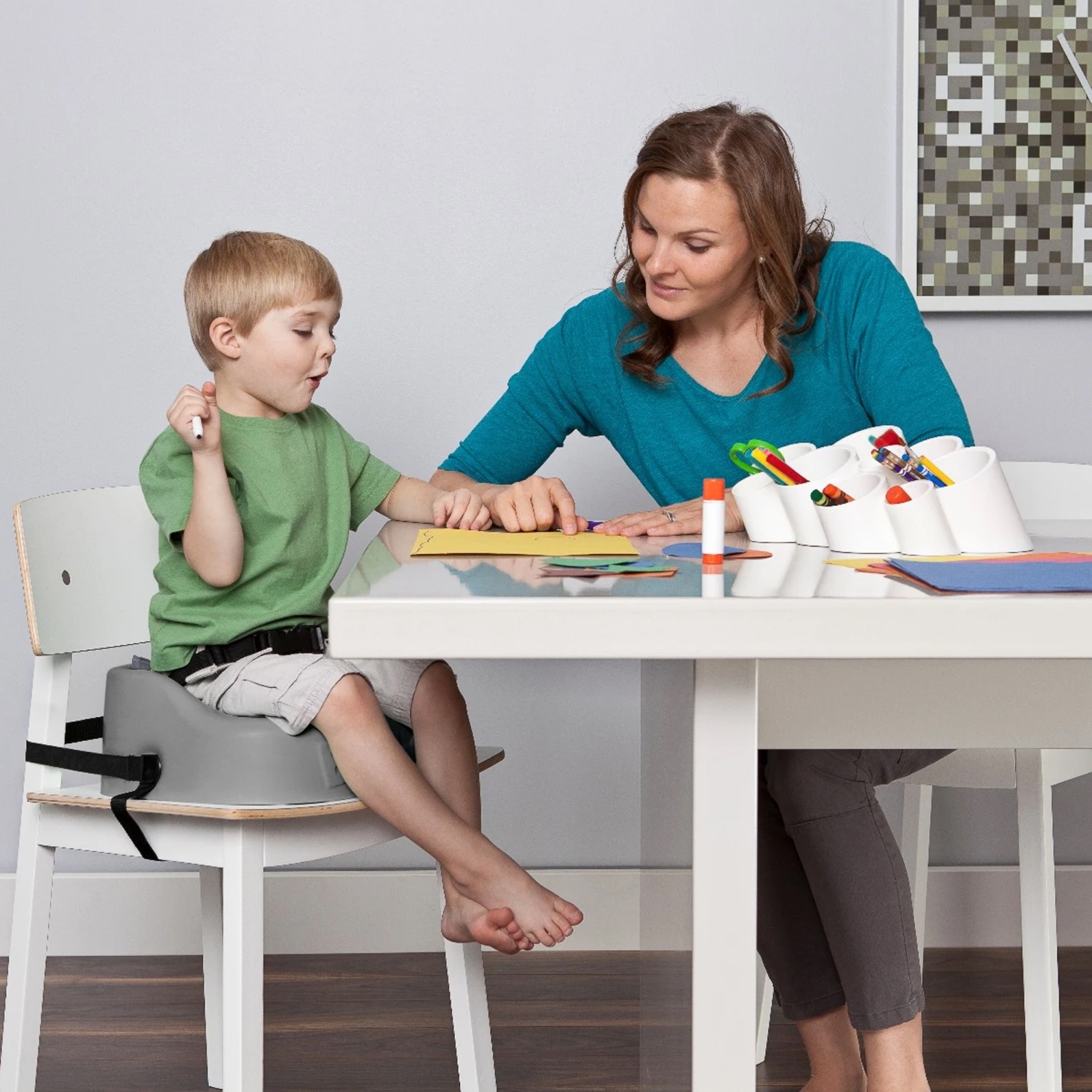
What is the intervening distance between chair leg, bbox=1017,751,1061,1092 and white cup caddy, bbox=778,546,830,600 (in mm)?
586

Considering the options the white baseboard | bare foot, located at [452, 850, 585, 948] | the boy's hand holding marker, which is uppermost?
the boy's hand holding marker

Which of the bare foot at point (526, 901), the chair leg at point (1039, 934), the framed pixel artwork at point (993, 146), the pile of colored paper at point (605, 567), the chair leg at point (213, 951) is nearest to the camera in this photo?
the pile of colored paper at point (605, 567)

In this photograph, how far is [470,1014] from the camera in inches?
57.8

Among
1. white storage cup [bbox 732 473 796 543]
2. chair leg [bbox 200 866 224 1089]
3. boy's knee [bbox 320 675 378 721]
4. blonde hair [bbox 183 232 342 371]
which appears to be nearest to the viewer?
white storage cup [bbox 732 473 796 543]

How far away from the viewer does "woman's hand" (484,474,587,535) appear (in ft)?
4.19

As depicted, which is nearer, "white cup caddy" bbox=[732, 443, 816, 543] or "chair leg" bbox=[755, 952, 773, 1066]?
"white cup caddy" bbox=[732, 443, 816, 543]

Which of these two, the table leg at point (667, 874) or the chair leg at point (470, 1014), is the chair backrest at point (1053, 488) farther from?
the chair leg at point (470, 1014)

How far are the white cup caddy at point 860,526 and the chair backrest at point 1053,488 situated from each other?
77cm

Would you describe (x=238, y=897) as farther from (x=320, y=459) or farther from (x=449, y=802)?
(x=320, y=459)

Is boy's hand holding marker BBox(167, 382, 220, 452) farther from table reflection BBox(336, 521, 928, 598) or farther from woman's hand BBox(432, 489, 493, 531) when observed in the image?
table reflection BBox(336, 521, 928, 598)

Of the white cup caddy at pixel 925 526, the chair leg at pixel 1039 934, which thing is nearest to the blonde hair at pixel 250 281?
the white cup caddy at pixel 925 526

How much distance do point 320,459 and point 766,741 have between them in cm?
93

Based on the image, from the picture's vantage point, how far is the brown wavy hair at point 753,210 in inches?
60.0

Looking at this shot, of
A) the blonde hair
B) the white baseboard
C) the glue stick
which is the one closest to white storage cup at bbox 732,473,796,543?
the glue stick
